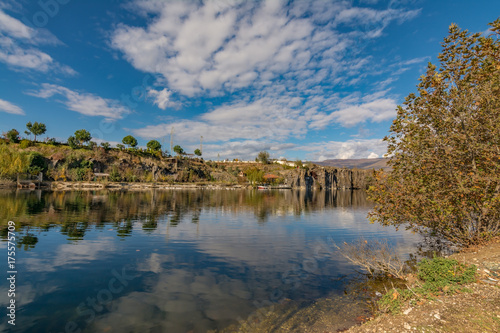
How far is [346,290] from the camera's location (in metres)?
11.3

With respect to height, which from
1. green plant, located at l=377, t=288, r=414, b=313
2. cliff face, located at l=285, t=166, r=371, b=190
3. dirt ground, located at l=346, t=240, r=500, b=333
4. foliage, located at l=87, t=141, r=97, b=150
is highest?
foliage, located at l=87, t=141, r=97, b=150

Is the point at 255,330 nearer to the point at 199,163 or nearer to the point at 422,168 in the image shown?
the point at 422,168

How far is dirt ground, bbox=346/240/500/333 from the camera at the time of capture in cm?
640

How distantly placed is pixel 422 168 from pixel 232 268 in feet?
37.4

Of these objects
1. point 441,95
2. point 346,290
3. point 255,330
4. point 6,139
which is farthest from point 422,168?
point 6,139

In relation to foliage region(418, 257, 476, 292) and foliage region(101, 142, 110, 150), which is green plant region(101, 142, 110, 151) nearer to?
foliage region(101, 142, 110, 150)

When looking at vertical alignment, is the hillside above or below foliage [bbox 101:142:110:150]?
below

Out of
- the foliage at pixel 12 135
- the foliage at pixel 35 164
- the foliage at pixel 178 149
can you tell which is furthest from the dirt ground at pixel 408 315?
the foliage at pixel 178 149

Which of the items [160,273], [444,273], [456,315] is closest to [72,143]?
[160,273]

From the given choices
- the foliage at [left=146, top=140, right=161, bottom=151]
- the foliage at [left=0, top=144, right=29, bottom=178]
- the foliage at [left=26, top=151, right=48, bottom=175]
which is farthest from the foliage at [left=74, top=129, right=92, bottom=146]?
the foliage at [left=0, top=144, right=29, bottom=178]

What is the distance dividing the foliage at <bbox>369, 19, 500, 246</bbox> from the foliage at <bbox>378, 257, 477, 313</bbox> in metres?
3.07

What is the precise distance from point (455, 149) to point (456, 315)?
8.50m

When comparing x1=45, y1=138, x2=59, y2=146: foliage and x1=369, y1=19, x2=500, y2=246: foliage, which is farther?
x1=45, y1=138, x2=59, y2=146: foliage

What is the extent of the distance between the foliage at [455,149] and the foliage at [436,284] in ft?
10.1
